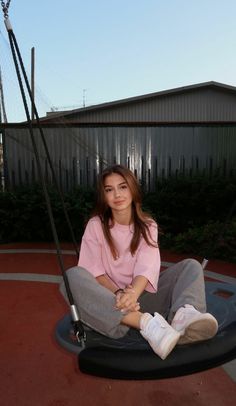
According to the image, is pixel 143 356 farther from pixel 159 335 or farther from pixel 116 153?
pixel 116 153

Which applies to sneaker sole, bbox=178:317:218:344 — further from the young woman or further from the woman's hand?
the woman's hand

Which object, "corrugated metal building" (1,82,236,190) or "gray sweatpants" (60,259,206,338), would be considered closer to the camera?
"gray sweatpants" (60,259,206,338)

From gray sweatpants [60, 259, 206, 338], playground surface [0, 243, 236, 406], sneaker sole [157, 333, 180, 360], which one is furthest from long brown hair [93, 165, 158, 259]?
playground surface [0, 243, 236, 406]

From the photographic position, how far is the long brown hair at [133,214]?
2.07 meters

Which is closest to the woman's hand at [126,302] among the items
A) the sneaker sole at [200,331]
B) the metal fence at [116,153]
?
the sneaker sole at [200,331]

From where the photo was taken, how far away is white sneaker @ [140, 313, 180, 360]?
1536 millimetres

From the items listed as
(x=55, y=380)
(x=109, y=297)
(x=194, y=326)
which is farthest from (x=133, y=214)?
(x=55, y=380)

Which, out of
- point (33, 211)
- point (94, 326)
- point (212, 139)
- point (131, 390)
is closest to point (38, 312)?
point (131, 390)

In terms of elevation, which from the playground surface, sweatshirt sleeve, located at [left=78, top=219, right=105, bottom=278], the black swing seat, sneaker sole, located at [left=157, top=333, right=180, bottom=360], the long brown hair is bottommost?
the playground surface

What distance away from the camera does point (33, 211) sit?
627cm

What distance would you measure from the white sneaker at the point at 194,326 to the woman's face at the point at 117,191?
646 millimetres

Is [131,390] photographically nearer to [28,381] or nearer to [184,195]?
[28,381]

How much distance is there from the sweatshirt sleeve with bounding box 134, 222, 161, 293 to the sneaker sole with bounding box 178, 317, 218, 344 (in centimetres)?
38

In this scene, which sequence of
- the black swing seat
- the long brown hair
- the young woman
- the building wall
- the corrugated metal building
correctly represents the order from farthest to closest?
the building wall < the corrugated metal building < the long brown hair < the young woman < the black swing seat
